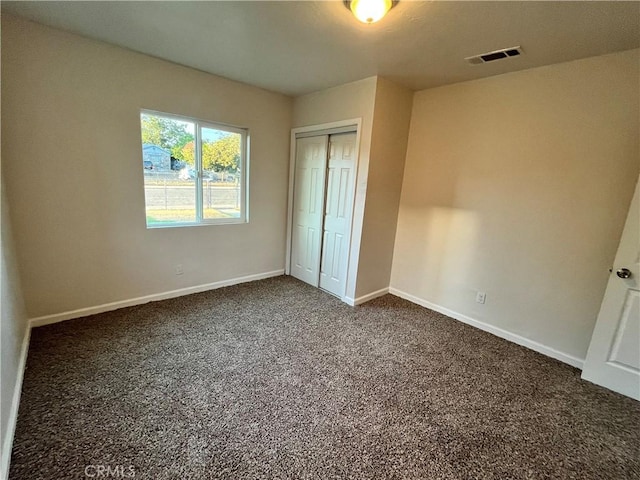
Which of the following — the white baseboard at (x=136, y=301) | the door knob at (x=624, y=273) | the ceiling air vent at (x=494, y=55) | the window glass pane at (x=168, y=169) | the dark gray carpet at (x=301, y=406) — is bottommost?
the dark gray carpet at (x=301, y=406)

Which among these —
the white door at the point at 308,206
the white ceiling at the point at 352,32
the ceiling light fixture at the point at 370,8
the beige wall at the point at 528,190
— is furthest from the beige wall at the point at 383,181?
the ceiling light fixture at the point at 370,8

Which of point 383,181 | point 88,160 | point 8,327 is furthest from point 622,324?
point 88,160

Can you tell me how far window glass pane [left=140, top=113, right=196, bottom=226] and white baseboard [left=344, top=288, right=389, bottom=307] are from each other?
2.06 meters

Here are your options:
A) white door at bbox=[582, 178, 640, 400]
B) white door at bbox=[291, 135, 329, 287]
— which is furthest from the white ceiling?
white door at bbox=[582, 178, 640, 400]

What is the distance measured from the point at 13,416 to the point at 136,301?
1486 millimetres

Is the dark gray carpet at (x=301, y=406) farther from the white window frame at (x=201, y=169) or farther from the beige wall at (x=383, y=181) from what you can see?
the white window frame at (x=201, y=169)

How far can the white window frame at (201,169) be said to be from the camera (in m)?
2.97

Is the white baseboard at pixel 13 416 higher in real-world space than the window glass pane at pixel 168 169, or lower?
lower

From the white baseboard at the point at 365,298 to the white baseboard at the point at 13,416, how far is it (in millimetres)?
2650

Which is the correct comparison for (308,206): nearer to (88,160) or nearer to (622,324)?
(88,160)

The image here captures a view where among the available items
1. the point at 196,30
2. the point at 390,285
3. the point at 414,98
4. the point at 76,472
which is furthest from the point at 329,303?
the point at 196,30

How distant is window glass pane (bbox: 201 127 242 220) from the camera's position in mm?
3205

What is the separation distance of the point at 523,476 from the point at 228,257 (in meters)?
3.21

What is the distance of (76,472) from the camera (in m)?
1.28
